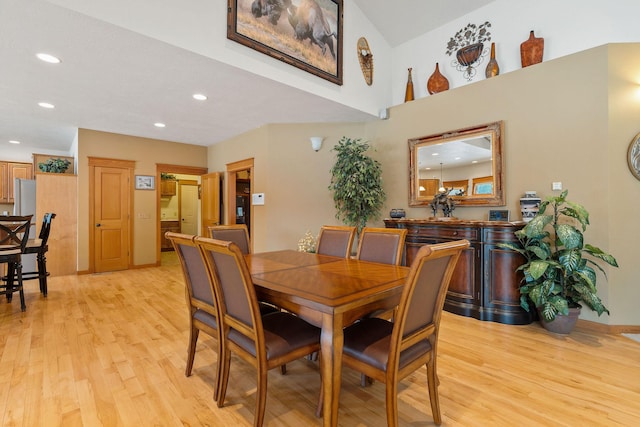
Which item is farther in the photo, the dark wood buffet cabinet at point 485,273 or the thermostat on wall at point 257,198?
the thermostat on wall at point 257,198

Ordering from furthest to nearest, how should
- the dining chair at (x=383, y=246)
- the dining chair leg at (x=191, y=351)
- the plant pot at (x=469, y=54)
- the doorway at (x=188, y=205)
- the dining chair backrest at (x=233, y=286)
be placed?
the doorway at (x=188, y=205)
the plant pot at (x=469, y=54)
the dining chair at (x=383, y=246)
the dining chair leg at (x=191, y=351)
the dining chair backrest at (x=233, y=286)

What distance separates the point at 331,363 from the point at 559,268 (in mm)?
2512

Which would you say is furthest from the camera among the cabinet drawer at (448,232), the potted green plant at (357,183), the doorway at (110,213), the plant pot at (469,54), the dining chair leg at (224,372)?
the doorway at (110,213)

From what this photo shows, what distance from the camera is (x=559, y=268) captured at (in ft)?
8.84

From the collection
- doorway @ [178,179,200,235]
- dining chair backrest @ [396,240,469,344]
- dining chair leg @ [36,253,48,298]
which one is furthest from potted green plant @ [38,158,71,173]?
dining chair backrest @ [396,240,469,344]

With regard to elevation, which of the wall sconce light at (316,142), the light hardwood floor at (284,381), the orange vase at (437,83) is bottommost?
the light hardwood floor at (284,381)

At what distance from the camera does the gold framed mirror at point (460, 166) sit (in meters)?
3.41

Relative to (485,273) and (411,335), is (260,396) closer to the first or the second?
(411,335)

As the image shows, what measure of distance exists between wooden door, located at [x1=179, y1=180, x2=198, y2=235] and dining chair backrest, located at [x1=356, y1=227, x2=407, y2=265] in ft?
23.8

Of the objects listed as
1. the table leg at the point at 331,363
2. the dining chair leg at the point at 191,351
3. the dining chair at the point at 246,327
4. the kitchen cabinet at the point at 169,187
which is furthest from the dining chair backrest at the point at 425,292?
the kitchen cabinet at the point at 169,187

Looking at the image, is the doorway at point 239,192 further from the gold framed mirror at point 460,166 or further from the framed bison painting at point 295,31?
the gold framed mirror at point 460,166

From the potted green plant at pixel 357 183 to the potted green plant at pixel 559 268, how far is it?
1.78 m

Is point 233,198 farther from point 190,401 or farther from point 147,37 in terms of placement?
point 190,401

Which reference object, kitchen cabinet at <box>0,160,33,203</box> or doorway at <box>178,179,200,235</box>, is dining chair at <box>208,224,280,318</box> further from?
kitchen cabinet at <box>0,160,33,203</box>
